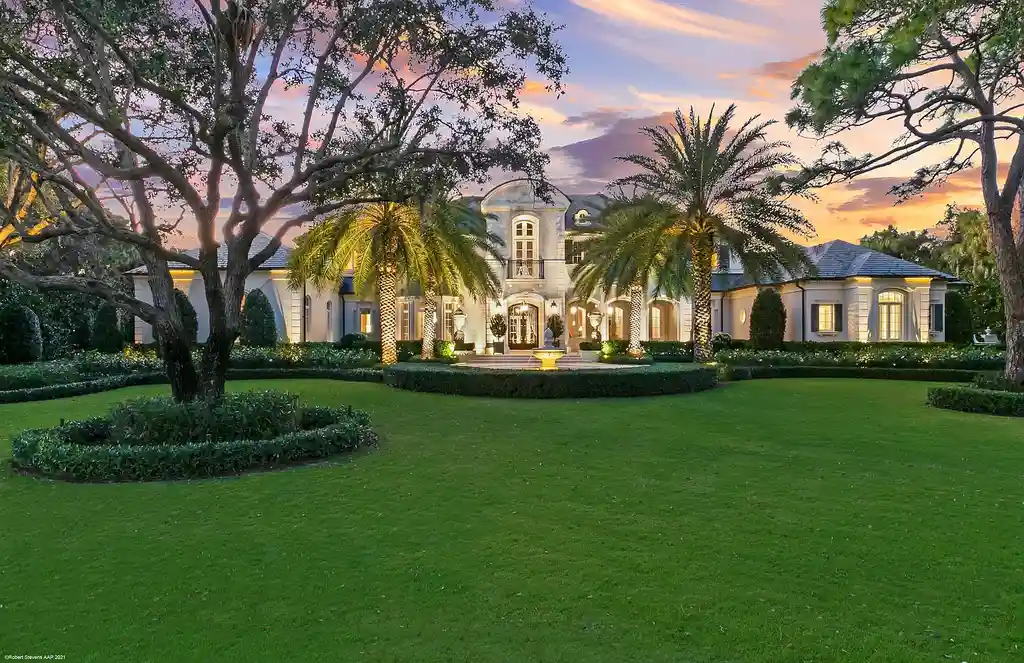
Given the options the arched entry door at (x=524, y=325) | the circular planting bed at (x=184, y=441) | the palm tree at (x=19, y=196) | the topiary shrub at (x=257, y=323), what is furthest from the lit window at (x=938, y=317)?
the palm tree at (x=19, y=196)

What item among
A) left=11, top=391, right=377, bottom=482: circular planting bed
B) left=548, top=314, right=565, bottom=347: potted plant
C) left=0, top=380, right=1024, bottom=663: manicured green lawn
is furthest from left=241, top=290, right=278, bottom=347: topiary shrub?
left=0, top=380, right=1024, bottom=663: manicured green lawn

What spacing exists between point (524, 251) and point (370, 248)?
13.9 metres

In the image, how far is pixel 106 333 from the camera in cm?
2759

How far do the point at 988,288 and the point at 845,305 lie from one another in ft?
20.3

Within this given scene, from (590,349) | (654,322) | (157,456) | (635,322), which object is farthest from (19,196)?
(654,322)

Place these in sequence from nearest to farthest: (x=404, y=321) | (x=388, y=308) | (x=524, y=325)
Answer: (x=388, y=308) < (x=404, y=321) < (x=524, y=325)

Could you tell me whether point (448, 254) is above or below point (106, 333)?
above

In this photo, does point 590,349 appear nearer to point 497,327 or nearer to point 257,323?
point 497,327

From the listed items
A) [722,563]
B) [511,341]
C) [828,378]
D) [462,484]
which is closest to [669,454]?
[462,484]

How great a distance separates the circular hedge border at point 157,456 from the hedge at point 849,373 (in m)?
17.5

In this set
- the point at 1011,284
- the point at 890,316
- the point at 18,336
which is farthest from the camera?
the point at 890,316

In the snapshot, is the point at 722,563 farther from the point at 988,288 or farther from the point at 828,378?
the point at 988,288

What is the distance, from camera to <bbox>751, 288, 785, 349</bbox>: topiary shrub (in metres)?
29.9

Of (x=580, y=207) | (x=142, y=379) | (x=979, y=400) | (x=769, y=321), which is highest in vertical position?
(x=580, y=207)
